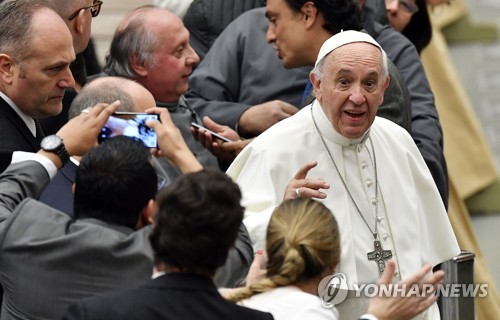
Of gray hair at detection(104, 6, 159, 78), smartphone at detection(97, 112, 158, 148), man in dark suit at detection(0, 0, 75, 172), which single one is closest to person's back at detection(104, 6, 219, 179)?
gray hair at detection(104, 6, 159, 78)

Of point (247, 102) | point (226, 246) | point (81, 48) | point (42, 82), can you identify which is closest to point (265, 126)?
point (247, 102)

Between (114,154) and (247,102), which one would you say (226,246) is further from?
(247,102)

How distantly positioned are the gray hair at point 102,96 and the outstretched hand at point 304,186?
2.36 ft

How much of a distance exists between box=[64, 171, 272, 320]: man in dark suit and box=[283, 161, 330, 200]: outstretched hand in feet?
3.49

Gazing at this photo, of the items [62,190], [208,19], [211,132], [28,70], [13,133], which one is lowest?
[208,19]

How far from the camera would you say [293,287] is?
5.00m

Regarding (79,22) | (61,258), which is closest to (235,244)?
(61,258)

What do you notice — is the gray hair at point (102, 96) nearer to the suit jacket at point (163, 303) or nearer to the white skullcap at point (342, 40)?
the white skullcap at point (342, 40)

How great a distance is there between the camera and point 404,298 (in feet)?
16.3

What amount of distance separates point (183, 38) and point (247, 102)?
2.44ft

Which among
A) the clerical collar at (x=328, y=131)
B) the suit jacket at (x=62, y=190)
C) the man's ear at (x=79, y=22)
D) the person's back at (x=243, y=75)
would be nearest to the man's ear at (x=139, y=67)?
the man's ear at (x=79, y=22)

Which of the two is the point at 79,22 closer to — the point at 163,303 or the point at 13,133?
the point at 13,133

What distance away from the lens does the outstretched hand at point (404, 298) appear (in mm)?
4941

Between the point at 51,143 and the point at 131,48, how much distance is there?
1438 mm
